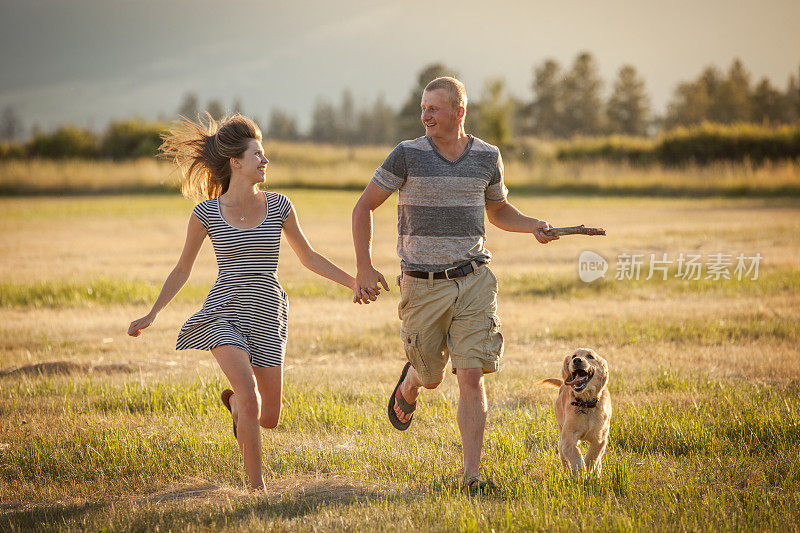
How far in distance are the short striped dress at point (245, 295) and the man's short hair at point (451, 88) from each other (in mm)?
1399

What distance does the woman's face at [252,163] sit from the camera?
5633 mm

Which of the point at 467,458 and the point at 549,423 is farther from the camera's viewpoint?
the point at 549,423

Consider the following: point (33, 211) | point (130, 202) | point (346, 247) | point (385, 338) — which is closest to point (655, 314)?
point (385, 338)

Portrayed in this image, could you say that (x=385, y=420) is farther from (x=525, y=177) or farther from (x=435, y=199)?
(x=525, y=177)

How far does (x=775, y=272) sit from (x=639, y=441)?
10.0 meters

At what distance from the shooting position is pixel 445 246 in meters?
5.43

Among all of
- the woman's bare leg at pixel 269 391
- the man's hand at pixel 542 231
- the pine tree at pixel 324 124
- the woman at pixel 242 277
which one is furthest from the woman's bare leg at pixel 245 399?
the pine tree at pixel 324 124

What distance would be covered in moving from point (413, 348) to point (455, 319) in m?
0.36

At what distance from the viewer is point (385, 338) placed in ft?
34.3

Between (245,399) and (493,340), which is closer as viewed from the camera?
(245,399)

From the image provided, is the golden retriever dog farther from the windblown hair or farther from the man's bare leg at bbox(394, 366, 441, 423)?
the windblown hair

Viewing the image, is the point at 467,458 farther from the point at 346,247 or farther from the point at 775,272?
the point at 346,247

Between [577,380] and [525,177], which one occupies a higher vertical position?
[525,177]

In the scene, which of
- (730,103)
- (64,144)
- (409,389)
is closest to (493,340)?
(409,389)
